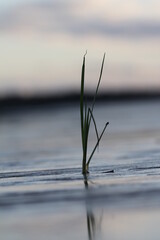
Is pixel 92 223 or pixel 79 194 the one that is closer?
pixel 92 223

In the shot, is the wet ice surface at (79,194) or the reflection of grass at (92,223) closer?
the reflection of grass at (92,223)

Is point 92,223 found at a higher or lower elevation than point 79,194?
lower

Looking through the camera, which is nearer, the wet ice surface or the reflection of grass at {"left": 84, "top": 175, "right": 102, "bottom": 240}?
the reflection of grass at {"left": 84, "top": 175, "right": 102, "bottom": 240}

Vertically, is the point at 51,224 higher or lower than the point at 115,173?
lower

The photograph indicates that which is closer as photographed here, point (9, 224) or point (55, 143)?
point (9, 224)

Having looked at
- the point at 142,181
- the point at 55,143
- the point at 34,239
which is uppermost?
the point at 55,143

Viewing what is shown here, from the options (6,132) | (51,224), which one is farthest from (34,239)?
(6,132)

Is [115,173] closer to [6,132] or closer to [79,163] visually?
[79,163]

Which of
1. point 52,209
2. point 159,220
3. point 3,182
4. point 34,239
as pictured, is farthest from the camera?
point 3,182

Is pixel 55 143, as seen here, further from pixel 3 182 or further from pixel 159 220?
pixel 159 220

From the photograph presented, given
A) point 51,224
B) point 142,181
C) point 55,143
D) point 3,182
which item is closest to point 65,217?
point 51,224

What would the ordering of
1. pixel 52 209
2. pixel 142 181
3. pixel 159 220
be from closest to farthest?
pixel 159 220 < pixel 52 209 < pixel 142 181
